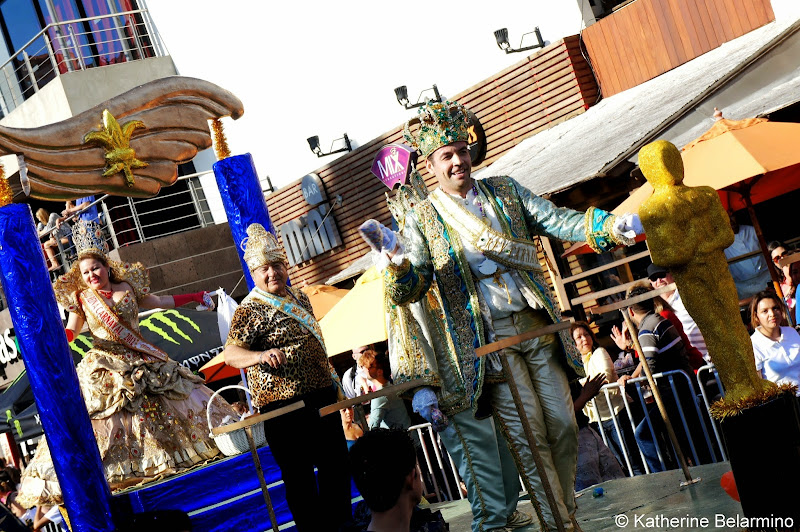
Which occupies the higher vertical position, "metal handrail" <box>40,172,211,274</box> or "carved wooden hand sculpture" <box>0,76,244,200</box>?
"metal handrail" <box>40,172,211,274</box>

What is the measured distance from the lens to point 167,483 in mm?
6992

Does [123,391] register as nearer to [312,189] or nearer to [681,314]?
[681,314]

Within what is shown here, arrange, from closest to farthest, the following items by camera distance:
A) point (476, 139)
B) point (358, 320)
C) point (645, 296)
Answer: point (645, 296) < point (358, 320) < point (476, 139)

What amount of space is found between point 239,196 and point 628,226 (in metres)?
4.56

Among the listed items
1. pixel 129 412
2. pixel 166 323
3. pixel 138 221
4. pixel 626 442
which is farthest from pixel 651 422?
pixel 138 221

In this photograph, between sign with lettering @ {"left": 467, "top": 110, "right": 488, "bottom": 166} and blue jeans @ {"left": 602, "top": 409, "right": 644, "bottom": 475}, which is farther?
sign with lettering @ {"left": 467, "top": 110, "right": 488, "bottom": 166}

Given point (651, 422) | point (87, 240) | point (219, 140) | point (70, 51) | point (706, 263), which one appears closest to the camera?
point (706, 263)

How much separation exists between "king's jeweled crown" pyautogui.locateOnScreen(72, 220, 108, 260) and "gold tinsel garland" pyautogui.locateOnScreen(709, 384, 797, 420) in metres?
5.31

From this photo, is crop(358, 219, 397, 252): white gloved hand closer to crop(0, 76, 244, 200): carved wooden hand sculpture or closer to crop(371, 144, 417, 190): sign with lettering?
crop(0, 76, 244, 200): carved wooden hand sculpture

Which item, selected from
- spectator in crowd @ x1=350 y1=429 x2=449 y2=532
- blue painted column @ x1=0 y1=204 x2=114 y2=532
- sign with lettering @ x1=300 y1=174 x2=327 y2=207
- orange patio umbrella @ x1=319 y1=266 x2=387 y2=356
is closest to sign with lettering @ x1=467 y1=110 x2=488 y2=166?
orange patio umbrella @ x1=319 y1=266 x2=387 y2=356

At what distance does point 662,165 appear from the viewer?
168 inches

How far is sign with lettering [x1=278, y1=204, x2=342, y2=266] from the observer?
60.3 feet

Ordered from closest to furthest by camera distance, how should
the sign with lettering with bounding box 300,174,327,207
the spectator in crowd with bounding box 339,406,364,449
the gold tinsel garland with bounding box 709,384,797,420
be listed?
the gold tinsel garland with bounding box 709,384,797,420 < the spectator in crowd with bounding box 339,406,364,449 < the sign with lettering with bounding box 300,174,327,207

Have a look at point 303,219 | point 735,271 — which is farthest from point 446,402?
point 303,219
